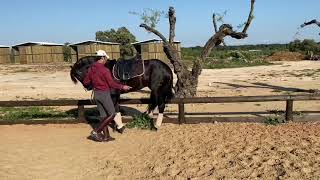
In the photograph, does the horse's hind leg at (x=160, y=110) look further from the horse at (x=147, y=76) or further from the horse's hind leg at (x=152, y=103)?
the horse's hind leg at (x=152, y=103)

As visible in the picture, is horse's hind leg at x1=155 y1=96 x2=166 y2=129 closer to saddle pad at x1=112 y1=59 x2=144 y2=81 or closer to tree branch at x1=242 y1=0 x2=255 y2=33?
saddle pad at x1=112 y1=59 x2=144 y2=81

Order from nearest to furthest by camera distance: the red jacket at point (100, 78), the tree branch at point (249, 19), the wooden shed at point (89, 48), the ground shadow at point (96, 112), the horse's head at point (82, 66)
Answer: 1. the red jacket at point (100, 78)
2. the horse's head at point (82, 66)
3. the ground shadow at point (96, 112)
4. the tree branch at point (249, 19)
5. the wooden shed at point (89, 48)

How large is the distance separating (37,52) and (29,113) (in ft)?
138

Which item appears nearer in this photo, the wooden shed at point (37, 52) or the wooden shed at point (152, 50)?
the wooden shed at point (152, 50)

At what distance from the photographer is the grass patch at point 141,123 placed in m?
9.34

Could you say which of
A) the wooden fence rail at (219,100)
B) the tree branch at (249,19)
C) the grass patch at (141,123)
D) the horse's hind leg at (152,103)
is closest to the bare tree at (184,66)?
the tree branch at (249,19)

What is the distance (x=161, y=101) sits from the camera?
933 cm

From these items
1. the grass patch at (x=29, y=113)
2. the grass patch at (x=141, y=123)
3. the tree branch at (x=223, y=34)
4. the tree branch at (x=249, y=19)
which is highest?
the tree branch at (x=249, y=19)

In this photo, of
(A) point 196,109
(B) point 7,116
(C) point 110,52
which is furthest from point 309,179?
(C) point 110,52

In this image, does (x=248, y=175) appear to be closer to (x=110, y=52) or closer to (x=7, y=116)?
(x=7, y=116)

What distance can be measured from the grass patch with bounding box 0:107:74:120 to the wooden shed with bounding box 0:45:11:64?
43.6 metres

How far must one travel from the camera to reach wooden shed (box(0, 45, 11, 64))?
53.7 meters

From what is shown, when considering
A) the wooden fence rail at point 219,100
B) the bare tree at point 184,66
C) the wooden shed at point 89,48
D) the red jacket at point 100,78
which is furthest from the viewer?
the wooden shed at point 89,48

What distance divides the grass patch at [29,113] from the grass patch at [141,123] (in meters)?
2.65
